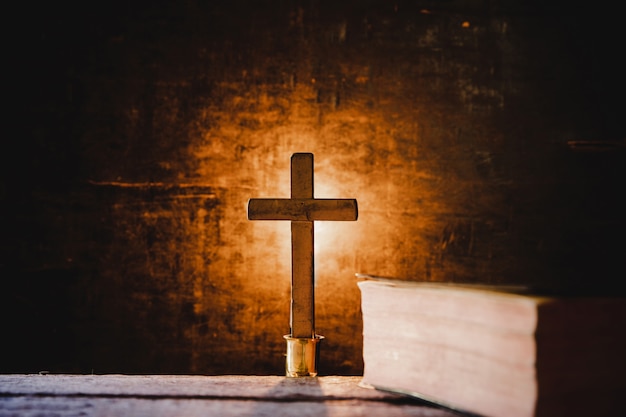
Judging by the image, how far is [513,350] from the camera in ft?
4.92

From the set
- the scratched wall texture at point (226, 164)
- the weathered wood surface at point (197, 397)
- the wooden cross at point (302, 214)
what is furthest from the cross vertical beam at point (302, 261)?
the scratched wall texture at point (226, 164)

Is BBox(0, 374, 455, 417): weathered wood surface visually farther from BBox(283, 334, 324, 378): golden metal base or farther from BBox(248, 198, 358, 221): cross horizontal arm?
BBox(248, 198, 358, 221): cross horizontal arm

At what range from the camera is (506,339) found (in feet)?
4.99

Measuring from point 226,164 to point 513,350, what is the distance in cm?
162

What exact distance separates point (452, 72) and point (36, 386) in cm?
222

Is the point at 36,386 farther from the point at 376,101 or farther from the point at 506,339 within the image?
the point at 376,101

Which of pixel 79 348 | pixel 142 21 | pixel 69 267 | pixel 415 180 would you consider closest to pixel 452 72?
pixel 415 180

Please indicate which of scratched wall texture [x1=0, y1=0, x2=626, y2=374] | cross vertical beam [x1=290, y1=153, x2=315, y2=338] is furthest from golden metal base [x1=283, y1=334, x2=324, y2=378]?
scratched wall texture [x1=0, y1=0, x2=626, y2=374]

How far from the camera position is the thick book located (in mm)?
1463

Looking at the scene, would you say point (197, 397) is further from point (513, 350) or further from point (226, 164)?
point (226, 164)

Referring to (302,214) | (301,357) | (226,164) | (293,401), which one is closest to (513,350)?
(293,401)

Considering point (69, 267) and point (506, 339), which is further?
point (69, 267)

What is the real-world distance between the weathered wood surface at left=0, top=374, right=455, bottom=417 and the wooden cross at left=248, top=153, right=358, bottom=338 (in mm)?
328

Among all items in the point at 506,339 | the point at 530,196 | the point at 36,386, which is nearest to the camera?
the point at 506,339
